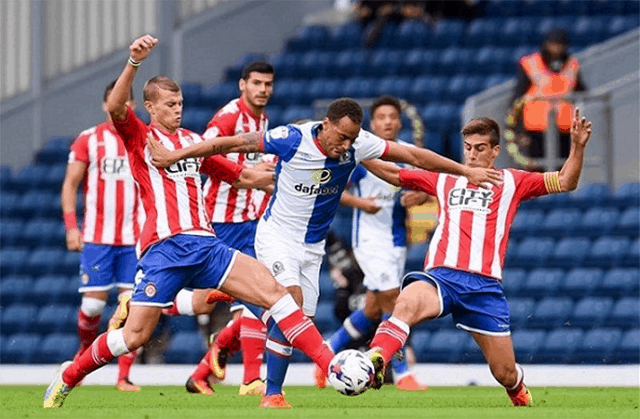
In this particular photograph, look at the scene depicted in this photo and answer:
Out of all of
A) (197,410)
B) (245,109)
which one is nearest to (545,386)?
(245,109)

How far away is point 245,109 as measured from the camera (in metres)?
10.4

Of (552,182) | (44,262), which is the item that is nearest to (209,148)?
(552,182)

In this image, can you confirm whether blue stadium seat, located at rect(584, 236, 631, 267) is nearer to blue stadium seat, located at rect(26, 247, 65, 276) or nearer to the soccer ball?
blue stadium seat, located at rect(26, 247, 65, 276)

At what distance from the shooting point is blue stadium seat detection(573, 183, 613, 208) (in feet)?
48.3

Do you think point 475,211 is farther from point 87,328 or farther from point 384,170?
point 87,328

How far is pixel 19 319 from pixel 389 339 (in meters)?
8.05

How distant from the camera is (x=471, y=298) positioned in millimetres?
8727

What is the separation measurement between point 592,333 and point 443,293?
5312 mm

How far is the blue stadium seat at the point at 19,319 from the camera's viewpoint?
15.4m

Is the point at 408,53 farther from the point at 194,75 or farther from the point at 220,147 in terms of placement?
the point at 220,147

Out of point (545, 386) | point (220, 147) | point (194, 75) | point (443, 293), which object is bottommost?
point (545, 386)

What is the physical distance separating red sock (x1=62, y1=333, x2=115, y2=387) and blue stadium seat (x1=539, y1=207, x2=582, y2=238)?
715 centimetres

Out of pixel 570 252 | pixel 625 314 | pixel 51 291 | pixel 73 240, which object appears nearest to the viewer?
pixel 73 240

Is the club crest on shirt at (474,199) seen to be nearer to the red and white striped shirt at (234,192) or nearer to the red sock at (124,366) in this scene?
the red and white striped shirt at (234,192)
